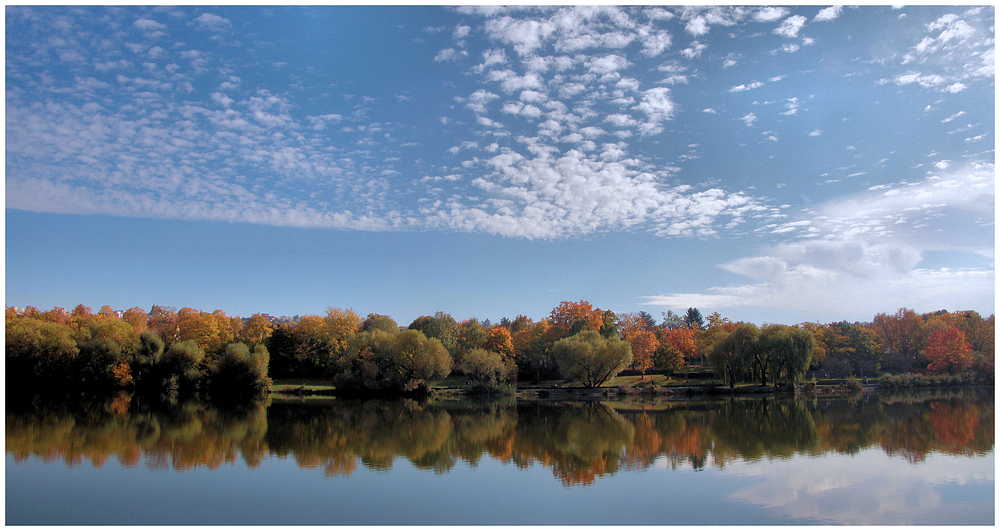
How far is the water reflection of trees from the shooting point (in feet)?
64.5

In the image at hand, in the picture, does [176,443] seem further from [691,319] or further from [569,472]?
[691,319]

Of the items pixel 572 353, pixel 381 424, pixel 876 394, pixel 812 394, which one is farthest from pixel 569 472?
pixel 876 394

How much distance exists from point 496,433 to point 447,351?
28.1 m

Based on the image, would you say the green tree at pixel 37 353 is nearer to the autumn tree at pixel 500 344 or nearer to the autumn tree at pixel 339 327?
the autumn tree at pixel 339 327

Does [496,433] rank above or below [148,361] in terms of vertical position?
below

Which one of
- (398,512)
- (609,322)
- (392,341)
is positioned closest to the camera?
(398,512)

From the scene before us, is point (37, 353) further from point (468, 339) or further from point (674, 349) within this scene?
point (674, 349)

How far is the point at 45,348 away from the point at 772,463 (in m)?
54.5

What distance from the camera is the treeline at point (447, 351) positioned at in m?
46.4

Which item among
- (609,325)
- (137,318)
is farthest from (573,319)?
(137,318)

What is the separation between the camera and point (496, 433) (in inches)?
1026

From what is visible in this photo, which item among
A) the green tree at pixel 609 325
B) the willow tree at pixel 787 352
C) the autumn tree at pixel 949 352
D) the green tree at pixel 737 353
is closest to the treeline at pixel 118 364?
the green tree at pixel 609 325

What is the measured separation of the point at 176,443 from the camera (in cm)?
2252

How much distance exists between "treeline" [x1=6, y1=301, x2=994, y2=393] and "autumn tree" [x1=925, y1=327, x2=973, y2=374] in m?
0.09
